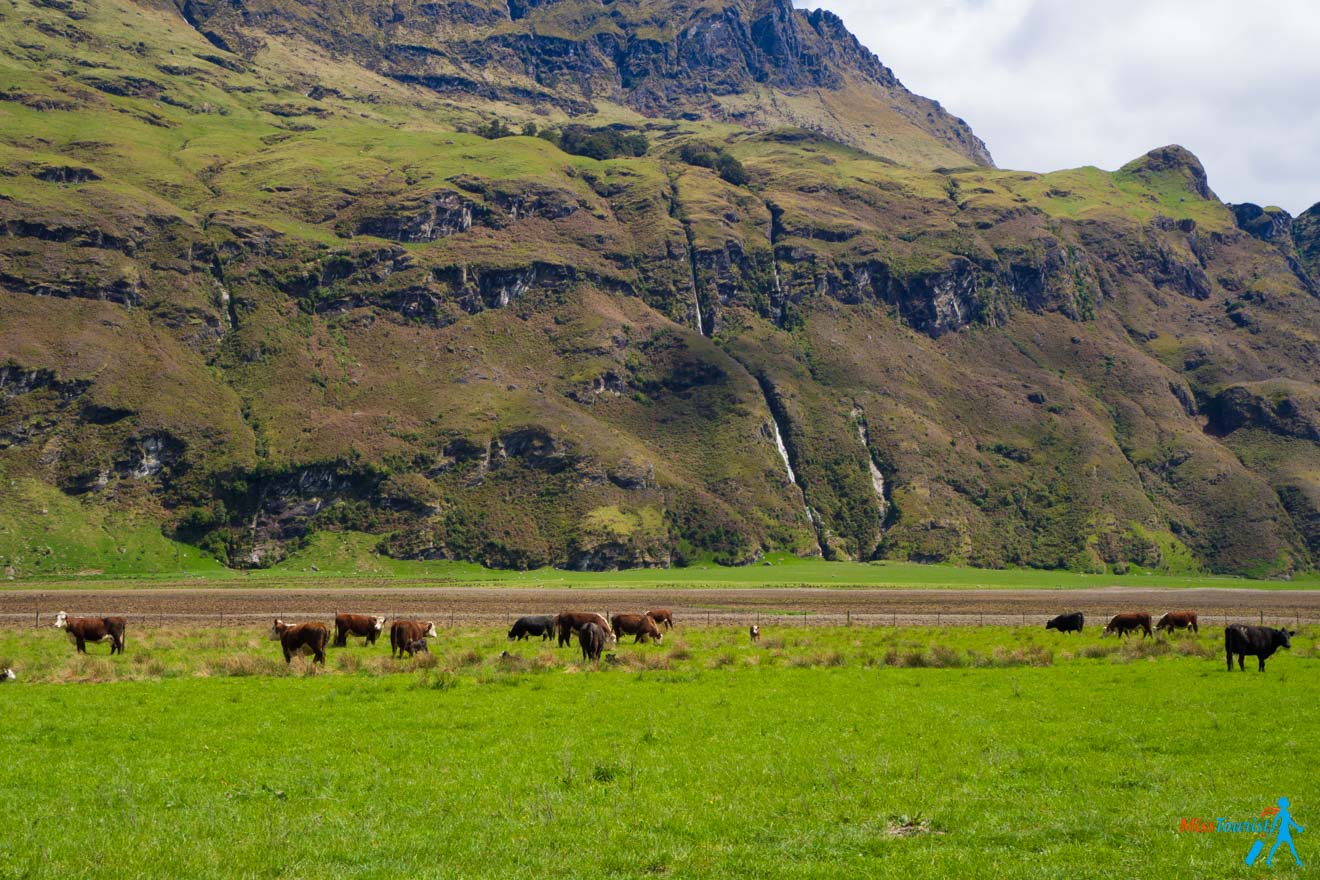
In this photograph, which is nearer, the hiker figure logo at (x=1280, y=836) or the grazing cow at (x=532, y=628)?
the hiker figure logo at (x=1280, y=836)

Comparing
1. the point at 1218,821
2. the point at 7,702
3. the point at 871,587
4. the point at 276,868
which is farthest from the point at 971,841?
the point at 871,587

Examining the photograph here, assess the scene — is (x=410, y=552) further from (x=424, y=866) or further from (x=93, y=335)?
(x=424, y=866)

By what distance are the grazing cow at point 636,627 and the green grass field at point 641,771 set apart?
1385 centimetres

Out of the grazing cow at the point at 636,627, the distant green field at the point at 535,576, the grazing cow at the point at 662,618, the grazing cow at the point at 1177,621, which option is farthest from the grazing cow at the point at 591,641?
the distant green field at the point at 535,576

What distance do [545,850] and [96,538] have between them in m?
172

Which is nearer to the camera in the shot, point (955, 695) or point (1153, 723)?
point (1153, 723)

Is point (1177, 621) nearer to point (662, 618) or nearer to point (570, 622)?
point (662, 618)

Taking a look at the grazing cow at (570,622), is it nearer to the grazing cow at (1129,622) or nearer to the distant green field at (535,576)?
the grazing cow at (1129,622)

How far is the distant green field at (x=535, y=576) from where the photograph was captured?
144 m

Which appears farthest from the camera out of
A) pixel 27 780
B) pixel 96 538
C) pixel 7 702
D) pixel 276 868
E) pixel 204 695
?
pixel 96 538

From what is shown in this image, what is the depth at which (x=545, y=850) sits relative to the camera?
47.9ft

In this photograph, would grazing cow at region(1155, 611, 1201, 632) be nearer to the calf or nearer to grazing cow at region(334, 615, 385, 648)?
the calf

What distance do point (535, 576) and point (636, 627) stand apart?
121m

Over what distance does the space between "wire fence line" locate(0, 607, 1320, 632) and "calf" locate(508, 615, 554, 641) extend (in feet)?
38.3
